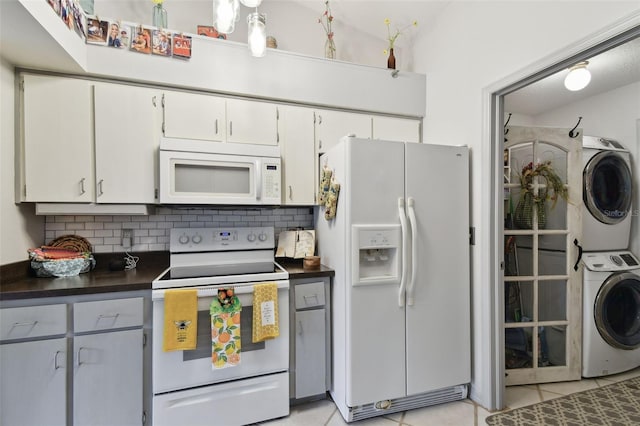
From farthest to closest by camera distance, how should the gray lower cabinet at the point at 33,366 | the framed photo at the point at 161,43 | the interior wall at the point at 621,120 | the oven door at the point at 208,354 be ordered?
the interior wall at the point at 621,120 < the framed photo at the point at 161,43 < the oven door at the point at 208,354 < the gray lower cabinet at the point at 33,366

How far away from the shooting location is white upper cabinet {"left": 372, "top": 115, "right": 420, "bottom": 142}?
2.45 metres

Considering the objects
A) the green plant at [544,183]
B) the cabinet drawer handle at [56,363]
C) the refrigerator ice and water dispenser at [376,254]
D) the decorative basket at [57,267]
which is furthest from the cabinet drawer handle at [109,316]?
the green plant at [544,183]

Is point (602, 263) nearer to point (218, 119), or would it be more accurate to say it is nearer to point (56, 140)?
point (218, 119)

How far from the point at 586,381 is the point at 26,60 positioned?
4.47 metres

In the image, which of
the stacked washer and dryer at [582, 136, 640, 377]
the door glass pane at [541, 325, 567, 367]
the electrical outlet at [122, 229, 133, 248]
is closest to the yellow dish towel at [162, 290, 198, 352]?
the electrical outlet at [122, 229, 133, 248]

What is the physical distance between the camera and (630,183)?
238 centimetres

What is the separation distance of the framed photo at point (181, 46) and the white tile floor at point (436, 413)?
2518 millimetres

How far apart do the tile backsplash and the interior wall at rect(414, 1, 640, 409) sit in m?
1.44

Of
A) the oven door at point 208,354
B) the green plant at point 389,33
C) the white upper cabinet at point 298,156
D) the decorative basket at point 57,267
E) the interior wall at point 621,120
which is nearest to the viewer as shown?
the oven door at point 208,354

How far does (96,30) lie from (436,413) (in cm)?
334

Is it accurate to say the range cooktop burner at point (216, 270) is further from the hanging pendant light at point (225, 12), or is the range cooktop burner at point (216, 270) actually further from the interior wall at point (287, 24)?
the interior wall at point (287, 24)

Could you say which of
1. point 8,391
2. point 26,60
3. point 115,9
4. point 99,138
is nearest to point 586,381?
point 8,391

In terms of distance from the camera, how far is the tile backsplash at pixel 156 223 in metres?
2.03

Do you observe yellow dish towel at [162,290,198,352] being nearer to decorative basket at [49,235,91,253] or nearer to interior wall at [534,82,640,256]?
decorative basket at [49,235,91,253]
